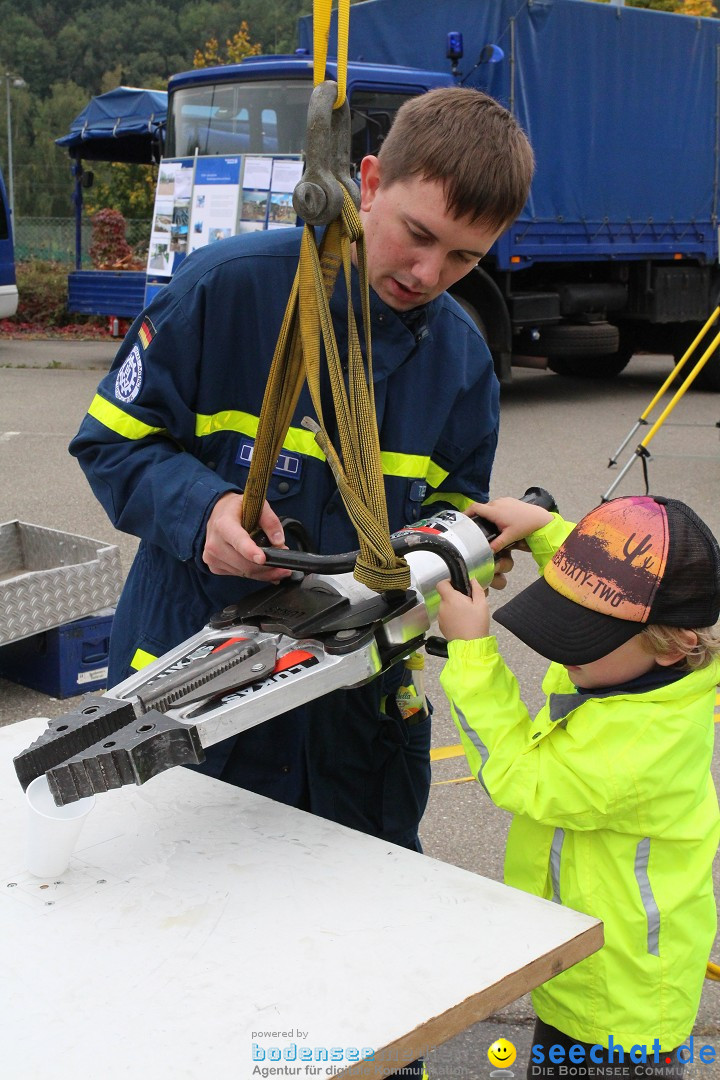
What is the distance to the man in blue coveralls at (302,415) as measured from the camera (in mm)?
1785

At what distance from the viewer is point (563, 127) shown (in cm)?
1026

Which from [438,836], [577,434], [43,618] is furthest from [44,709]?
[577,434]

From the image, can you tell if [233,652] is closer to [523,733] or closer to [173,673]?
[173,673]

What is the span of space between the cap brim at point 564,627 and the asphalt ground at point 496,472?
1.15m

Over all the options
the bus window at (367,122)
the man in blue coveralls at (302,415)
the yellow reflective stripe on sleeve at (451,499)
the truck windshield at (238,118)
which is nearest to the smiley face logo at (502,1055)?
the man in blue coveralls at (302,415)

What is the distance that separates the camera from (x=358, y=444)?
5.37 ft

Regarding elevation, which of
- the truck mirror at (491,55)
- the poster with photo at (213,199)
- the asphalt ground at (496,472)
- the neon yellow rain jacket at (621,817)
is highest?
the truck mirror at (491,55)

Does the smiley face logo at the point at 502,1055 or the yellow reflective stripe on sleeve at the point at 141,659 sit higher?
the yellow reflective stripe on sleeve at the point at 141,659

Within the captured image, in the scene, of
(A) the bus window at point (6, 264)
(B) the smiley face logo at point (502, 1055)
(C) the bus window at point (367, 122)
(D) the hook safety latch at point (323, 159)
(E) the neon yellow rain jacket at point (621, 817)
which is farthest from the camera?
(A) the bus window at point (6, 264)

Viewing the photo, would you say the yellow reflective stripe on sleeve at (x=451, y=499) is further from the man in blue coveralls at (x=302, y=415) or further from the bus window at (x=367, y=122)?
the bus window at (x=367, y=122)

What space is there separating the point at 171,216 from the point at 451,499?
8.87 meters

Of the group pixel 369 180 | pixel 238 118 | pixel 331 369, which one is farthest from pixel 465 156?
pixel 238 118

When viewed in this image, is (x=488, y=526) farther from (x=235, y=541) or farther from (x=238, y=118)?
(x=238, y=118)

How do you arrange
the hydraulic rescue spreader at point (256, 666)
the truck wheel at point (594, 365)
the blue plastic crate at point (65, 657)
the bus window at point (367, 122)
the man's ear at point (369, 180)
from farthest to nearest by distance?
the truck wheel at point (594, 365) → the bus window at point (367, 122) → the blue plastic crate at point (65, 657) → the man's ear at point (369, 180) → the hydraulic rescue spreader at point (256, 666)
